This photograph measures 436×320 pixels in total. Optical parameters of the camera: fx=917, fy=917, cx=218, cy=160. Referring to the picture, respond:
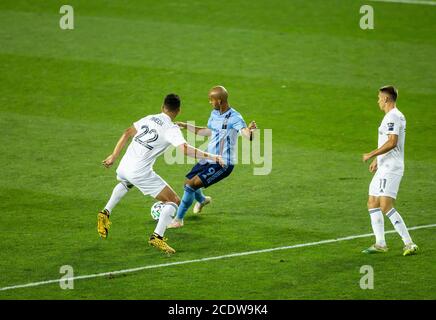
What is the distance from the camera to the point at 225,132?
1231 cm

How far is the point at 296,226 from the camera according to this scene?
481 inches

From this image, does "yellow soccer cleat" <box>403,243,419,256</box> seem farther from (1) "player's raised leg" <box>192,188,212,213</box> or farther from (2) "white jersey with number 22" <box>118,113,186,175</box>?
(1) "player's raised leg" <box>192,188,212,213</box>

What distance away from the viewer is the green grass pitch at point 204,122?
10.5 m

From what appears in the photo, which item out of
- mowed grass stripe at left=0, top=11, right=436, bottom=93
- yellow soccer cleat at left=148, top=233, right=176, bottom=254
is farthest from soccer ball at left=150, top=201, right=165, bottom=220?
mowed grass stripe at left=0, top=11, right=436, bottom=93

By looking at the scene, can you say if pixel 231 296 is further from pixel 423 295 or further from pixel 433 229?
pixel 433 229

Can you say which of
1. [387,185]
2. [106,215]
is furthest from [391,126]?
[106,215]

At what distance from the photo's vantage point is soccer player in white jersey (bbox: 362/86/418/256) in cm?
1090

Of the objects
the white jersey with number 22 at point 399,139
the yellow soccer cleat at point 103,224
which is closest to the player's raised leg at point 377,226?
the white jersey with number 22 at point 399,139

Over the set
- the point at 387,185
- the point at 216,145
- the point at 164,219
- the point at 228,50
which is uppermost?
the point at 228,50
